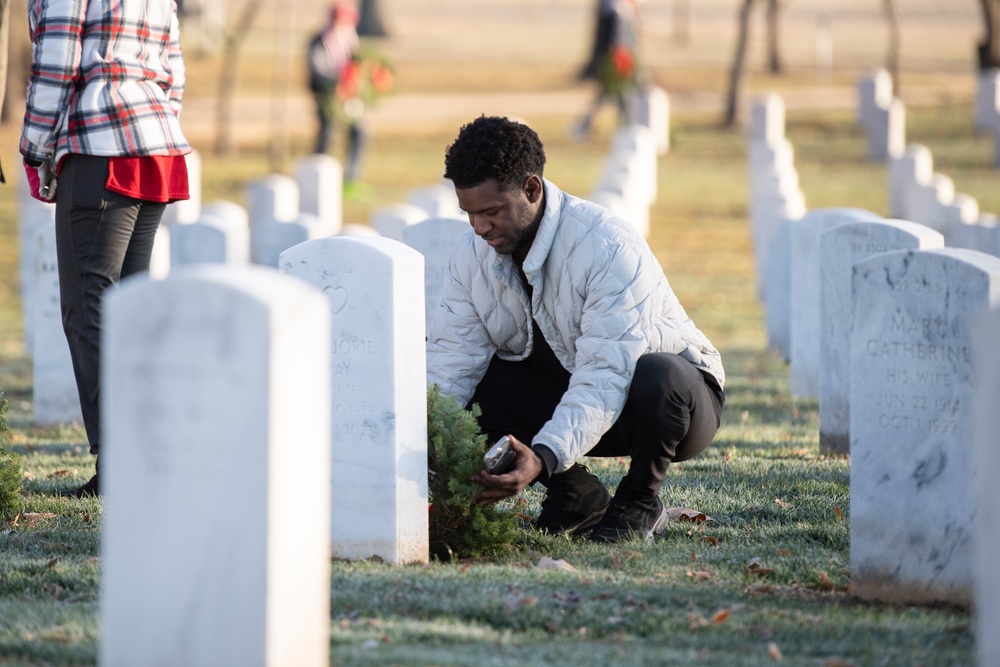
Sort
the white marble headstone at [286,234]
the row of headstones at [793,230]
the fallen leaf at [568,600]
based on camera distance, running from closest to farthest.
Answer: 1. the fallen leaf at [568,600]
2. the row of headstones at [793,230]
3. the white marble headstone at [286,234]

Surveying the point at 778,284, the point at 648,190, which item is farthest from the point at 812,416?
the point at 648,190

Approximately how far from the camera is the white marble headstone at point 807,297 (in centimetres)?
823

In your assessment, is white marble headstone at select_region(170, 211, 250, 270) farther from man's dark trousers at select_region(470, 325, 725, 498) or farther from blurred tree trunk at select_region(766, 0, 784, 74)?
blurred tree trunk at select_region(766, 0, 784, 74)

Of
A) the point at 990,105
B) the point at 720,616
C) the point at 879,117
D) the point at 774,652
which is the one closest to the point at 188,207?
the point at 720,616

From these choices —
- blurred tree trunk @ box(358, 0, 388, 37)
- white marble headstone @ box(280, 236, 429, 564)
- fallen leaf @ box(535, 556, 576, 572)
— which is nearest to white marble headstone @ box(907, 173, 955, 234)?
fallen leaf @ box(535, 556, 576, 572)

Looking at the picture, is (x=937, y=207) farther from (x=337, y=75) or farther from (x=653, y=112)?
(x=653, y=112)

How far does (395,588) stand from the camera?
432 cm

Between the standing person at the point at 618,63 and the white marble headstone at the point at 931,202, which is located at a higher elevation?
the standing person at the point at 618,63

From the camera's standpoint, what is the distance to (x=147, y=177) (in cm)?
568

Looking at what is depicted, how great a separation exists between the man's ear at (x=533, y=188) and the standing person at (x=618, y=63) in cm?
1875

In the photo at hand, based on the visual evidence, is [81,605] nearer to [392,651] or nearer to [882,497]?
[392,651]

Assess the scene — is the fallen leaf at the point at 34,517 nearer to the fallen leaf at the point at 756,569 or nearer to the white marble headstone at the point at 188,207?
the fallen leaf at the point at 756,569

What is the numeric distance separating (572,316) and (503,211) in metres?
0.46

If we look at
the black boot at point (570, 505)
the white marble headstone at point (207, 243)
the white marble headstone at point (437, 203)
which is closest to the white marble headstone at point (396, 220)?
the white marble headstone at point (437, 203)
